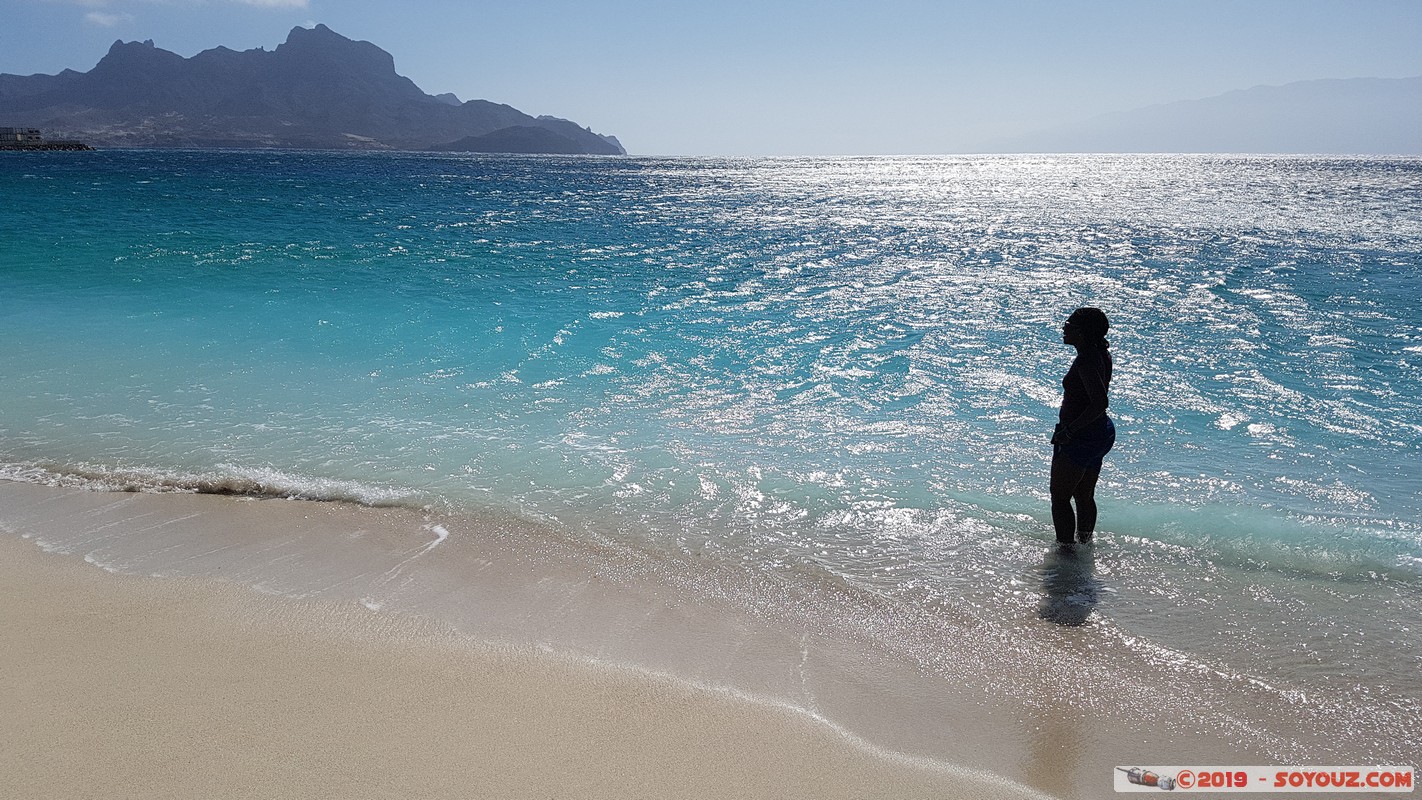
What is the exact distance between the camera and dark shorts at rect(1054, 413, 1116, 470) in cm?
564

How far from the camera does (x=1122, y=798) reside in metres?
3.41

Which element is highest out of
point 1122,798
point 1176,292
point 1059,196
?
point 1059,196

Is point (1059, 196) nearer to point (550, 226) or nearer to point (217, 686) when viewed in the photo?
point (550, 226)

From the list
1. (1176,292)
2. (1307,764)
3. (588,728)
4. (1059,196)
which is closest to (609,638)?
(588,728)

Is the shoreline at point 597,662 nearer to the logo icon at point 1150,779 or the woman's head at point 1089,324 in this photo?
the logo icon at point 1150,779

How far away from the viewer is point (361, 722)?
3.69m

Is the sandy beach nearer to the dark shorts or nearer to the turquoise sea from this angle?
the turquoise sea

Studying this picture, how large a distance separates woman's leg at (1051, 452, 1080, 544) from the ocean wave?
5.07 m

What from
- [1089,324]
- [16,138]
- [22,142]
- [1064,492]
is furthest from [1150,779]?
[16,138]

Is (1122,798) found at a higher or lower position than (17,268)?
lower

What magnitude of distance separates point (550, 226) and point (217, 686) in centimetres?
3003

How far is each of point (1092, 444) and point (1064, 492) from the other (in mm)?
420

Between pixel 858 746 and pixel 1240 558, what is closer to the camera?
pixel 858 746

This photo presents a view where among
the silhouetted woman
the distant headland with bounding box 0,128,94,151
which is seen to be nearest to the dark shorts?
the silhouetted woman
